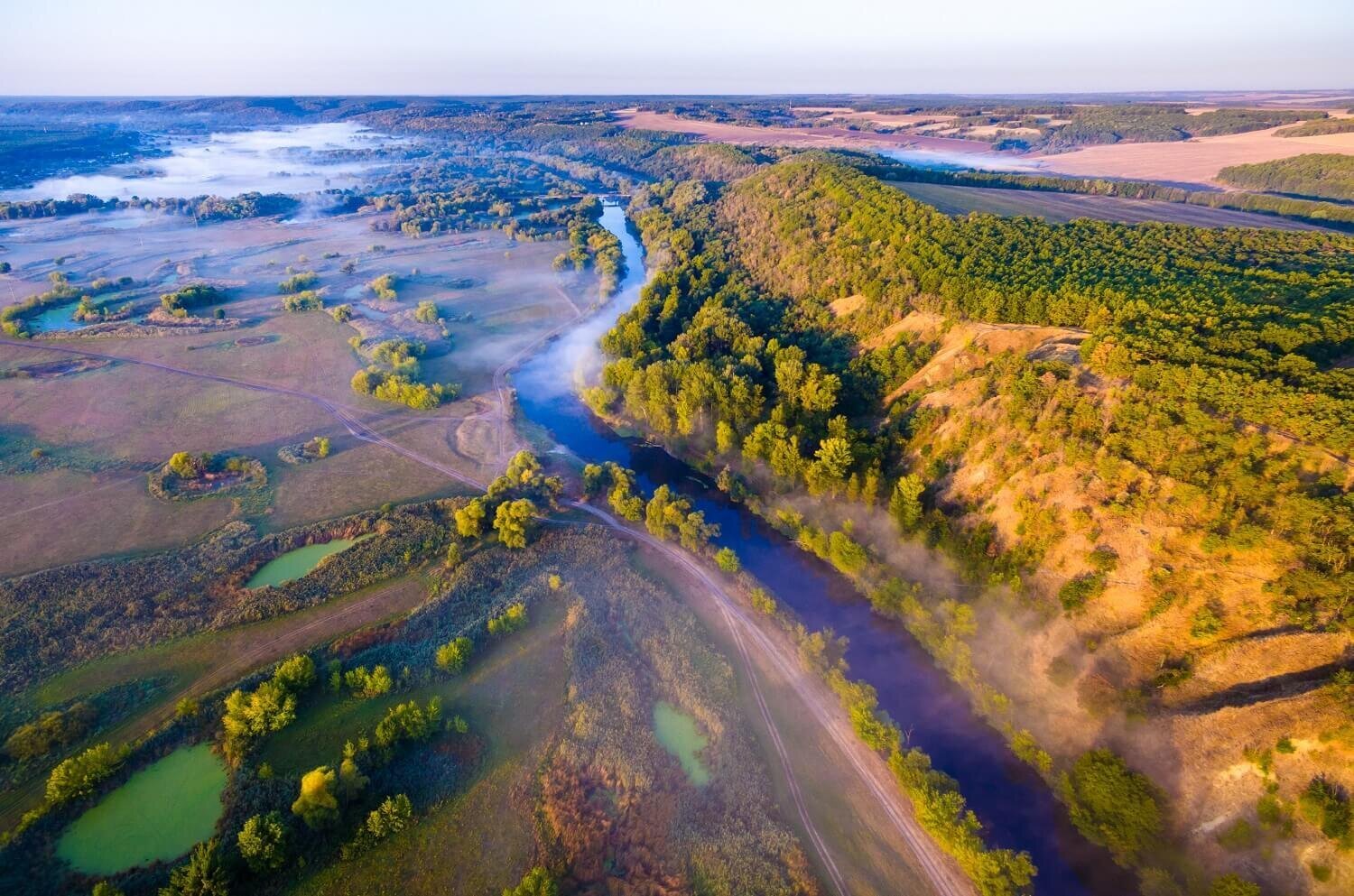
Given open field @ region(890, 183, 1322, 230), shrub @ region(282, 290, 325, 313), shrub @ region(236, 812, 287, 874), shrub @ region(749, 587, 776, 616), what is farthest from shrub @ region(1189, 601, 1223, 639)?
shrub @ region(282, 290, 325, 313)

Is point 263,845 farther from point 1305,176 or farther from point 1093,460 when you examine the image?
point 1305,176

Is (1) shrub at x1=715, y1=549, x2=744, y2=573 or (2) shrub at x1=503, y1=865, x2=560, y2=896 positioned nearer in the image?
(2) shrub at x1=503, y1=865, x2=560, y2=896

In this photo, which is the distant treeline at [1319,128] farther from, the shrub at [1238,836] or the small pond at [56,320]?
the small pond at [56,320]

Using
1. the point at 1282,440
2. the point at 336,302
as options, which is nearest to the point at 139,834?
the point at 1282,440

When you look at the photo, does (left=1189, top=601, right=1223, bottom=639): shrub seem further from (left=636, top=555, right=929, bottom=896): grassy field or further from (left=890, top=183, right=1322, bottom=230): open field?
(left=890, top=183, right=1322, bottom=230): open field

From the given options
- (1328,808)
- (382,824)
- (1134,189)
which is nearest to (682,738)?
(382,824)

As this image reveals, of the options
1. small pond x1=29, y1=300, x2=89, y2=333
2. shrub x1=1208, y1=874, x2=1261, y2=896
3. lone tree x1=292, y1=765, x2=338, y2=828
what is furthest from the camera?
small pond x1=29, y1=300, x2=89, y2=333

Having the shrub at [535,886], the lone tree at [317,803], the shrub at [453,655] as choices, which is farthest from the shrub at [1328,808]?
the lone tree at [317,803]
